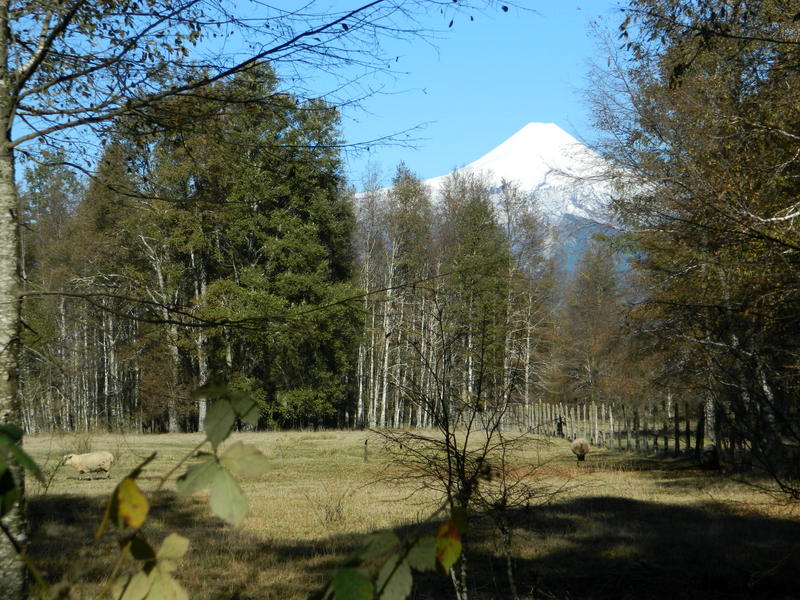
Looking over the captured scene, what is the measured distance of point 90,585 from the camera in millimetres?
5594

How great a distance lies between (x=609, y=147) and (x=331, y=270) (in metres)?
22.2

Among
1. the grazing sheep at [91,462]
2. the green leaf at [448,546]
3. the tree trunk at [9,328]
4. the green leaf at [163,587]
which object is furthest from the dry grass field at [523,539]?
the green leaf at [163,587]

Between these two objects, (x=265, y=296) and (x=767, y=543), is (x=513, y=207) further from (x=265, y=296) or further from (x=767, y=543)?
(x=767, y=543)

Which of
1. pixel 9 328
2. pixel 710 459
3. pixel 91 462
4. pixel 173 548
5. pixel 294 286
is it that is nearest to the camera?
pixel 173 548

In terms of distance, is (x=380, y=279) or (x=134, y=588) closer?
(x=134, y=588)

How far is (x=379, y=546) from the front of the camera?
65cm

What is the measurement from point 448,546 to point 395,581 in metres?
0.07

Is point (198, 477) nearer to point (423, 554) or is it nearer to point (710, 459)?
point (423, 554)

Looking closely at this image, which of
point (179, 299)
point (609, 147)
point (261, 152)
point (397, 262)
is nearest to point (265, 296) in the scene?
point (179, 299)

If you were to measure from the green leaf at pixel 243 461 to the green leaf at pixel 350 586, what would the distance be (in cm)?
11

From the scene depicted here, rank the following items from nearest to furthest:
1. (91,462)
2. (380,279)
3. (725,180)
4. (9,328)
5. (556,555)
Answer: (9,328), (556,555), (725,180), (91,462), (380,279)

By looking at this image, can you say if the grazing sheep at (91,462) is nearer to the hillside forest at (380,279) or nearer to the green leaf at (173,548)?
the hillside forest at (380,279)

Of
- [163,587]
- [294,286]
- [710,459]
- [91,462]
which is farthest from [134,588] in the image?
[294,286]

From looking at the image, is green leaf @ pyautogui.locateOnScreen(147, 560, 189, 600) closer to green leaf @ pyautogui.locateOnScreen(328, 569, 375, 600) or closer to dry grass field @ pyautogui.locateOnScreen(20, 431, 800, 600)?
green leaf @ pyautogui.locateOnScreen(328, 569, 375, 600)
